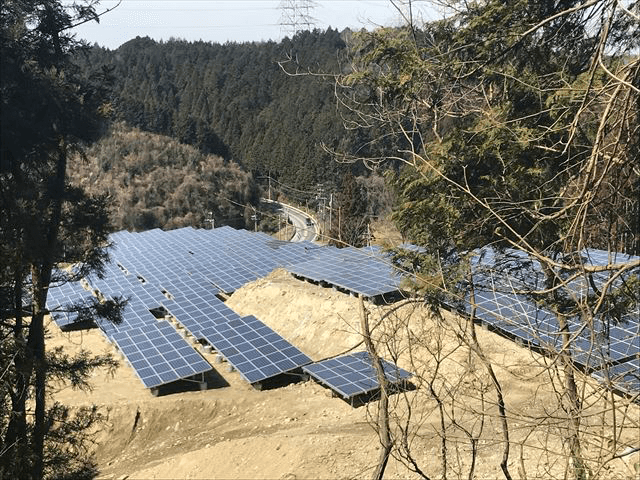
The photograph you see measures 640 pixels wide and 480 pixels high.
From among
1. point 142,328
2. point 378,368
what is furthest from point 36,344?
point 142,328

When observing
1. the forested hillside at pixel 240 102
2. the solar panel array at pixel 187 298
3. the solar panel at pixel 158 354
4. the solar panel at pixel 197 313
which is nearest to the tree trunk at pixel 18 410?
the solar panel array at pixel 187 298

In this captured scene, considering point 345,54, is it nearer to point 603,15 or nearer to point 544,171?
point 544,171

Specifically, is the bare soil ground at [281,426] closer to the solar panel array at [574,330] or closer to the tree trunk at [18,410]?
the solar panel array at [574,330]

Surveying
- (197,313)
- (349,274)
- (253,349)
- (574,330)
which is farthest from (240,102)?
(574,330)

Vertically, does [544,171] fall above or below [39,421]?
above

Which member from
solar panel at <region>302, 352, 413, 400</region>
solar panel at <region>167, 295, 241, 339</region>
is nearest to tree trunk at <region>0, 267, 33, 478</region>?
solar panel at <region>302, 352, 413, 400</region>

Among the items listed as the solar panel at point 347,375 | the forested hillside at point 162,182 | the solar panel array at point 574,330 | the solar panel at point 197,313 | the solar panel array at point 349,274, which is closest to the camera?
the solar panel array at point 574,330

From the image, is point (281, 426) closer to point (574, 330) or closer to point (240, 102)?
point (574, 330)
